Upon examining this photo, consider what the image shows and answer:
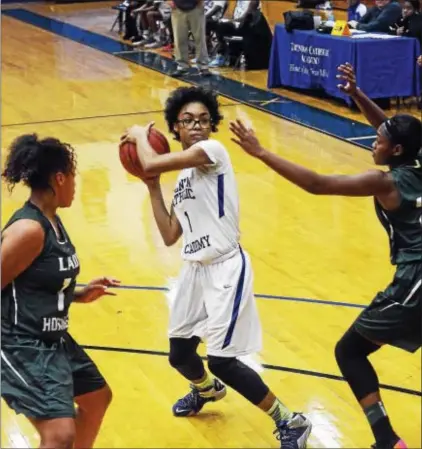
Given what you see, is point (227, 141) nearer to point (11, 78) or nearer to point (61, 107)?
point (61, 107)

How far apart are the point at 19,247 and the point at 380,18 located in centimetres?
863

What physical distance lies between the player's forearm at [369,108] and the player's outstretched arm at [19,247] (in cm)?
163

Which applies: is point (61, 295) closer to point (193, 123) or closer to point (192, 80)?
point (193, 123)

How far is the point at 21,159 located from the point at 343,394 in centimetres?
216

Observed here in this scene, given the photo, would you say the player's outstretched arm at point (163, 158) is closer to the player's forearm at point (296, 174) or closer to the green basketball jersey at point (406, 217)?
the player's forearm at point (296, 174)

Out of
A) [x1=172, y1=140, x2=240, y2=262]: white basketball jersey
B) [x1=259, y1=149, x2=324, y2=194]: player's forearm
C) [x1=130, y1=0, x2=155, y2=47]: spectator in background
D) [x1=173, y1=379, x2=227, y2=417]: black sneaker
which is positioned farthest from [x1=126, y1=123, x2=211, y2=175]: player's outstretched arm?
[x1=130, y1=0, x2=155, y2=47]: spectator in background

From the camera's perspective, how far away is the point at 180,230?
4164 millimetres

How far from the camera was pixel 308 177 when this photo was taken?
3.35 metres

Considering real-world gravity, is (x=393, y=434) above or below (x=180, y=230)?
below

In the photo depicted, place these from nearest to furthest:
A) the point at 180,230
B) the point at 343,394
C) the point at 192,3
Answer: the point at 180,230 < the point at 343,394 < the point at 192,3

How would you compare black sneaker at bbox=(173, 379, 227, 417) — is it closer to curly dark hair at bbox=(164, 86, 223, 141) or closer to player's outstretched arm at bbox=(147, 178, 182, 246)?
player's outstretched arm at bbox=(147, 178, 182, 246)

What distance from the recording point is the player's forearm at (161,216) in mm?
4086

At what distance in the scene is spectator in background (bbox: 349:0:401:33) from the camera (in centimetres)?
1048

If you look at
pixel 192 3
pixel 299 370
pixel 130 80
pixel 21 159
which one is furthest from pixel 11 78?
pixel 21 159
